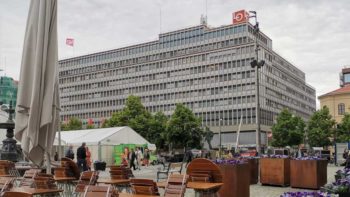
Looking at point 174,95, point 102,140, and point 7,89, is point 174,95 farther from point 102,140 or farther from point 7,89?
point 102,140

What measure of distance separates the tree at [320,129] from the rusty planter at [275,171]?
53.3m

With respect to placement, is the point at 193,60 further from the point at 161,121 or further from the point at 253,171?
the point at 253,171

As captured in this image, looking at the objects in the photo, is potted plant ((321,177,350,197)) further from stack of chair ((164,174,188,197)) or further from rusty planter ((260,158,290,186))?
rusty planter ((260,158,290,186))

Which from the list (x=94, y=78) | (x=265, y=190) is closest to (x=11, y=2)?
(x=265, y=190)

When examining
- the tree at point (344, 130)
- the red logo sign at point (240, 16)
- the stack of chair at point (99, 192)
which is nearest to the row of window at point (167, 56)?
the red logo sign at point (240, 16)

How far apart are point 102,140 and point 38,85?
28.1 meters

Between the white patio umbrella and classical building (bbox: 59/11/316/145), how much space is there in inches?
3322

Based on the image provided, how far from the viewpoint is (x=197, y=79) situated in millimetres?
100500

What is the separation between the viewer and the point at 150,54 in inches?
4296

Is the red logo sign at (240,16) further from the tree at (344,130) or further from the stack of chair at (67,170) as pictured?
the stack of chair at (67,170)

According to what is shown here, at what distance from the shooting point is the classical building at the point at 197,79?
309 feet

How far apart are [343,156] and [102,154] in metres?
19.7

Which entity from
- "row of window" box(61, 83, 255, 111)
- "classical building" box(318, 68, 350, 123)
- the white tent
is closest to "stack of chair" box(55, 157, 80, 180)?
the white tent

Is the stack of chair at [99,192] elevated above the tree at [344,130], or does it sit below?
below
